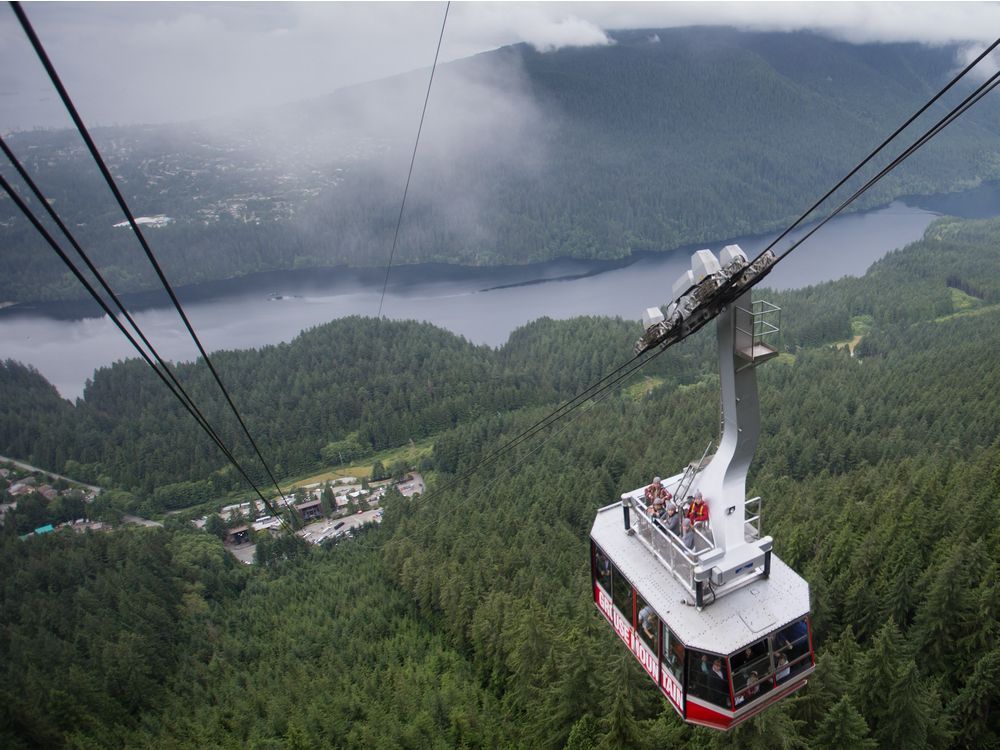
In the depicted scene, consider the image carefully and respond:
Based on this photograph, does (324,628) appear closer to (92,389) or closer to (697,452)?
(697,452)

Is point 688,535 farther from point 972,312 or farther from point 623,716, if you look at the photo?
point 972,312

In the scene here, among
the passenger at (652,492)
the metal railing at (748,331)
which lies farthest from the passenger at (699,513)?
the metal railing at (748,331)

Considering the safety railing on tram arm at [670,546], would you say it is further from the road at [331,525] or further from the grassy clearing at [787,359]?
the grassy clearing at [787,359]

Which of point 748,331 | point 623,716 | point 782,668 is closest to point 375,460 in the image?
point 623,716

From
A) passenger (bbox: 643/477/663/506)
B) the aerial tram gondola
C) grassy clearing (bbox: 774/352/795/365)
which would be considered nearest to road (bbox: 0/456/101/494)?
grassy clearing (bbox: 774/352/795/365)

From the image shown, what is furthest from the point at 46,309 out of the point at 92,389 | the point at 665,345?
the point at 665,345

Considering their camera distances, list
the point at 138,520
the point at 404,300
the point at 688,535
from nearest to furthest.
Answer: the point at 688,535 → the point at 138,520 → the point at 404,300
